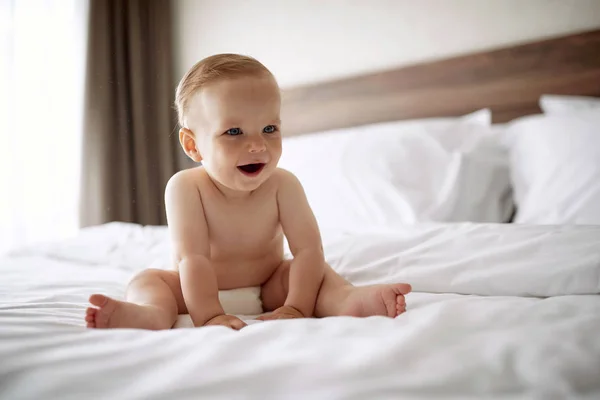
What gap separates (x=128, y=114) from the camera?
8.90ft

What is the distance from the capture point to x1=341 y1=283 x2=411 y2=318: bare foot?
750mm

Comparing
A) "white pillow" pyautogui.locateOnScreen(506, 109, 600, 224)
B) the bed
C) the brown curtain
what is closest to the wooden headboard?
the bed

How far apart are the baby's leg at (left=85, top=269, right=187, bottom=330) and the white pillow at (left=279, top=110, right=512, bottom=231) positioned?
0.67 meters

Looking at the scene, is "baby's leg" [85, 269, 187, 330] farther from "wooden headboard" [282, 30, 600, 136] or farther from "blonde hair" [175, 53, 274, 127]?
"wooden headboard" [282, 30, 600, 136]

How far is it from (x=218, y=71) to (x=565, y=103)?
135 cm

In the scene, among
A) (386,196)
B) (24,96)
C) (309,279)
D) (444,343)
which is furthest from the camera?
(24,96)

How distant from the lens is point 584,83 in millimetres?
1789

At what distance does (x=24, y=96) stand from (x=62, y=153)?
0.32 meters

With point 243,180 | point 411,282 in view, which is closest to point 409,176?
point 411,282

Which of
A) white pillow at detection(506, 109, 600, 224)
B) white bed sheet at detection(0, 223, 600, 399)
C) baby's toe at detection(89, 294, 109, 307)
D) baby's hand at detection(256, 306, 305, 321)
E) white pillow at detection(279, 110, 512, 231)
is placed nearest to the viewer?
white bed sheet at detection(0, 223, 600, 399)

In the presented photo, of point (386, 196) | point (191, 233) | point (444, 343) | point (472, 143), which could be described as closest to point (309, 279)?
point (191, 233)

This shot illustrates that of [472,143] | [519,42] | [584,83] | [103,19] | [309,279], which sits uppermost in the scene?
[103,19]

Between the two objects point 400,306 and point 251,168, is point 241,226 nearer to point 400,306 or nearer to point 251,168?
point 251,168

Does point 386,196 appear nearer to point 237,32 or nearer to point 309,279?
point 309,279
